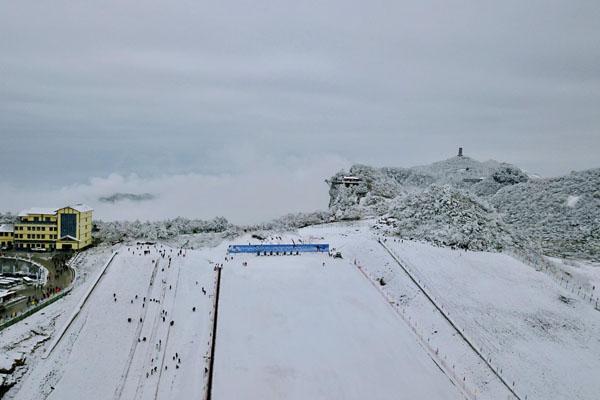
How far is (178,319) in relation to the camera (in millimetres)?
29344

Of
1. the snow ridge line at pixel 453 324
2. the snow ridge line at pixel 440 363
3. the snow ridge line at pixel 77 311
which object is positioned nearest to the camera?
the snow ridge line at pixel 440 363

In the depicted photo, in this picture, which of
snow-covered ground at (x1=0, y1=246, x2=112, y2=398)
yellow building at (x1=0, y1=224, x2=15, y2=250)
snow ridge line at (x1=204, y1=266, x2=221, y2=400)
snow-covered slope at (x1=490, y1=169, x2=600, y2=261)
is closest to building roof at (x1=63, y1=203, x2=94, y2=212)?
yellow building at (x1=0, y1=224, x2=15, y2=250)

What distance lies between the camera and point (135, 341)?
88.3 ft

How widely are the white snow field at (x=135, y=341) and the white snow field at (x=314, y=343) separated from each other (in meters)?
1.77

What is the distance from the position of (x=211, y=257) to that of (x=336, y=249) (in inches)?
464

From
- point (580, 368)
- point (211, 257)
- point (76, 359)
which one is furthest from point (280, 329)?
point (580, 368)

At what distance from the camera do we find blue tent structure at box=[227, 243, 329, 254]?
41625 mm

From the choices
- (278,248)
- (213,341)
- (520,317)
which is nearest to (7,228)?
(278,248)

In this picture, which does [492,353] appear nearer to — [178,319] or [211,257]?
[178,319]

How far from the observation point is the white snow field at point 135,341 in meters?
23.1

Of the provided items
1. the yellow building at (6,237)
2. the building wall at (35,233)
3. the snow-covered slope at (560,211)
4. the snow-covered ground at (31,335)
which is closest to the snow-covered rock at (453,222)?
the snow-covered slope at (560,211)

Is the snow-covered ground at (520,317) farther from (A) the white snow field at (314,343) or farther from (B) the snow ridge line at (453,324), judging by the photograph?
(A) the white snow field at (314,343)

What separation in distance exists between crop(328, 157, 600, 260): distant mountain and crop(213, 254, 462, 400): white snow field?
13465mm

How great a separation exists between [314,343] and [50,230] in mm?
30476
